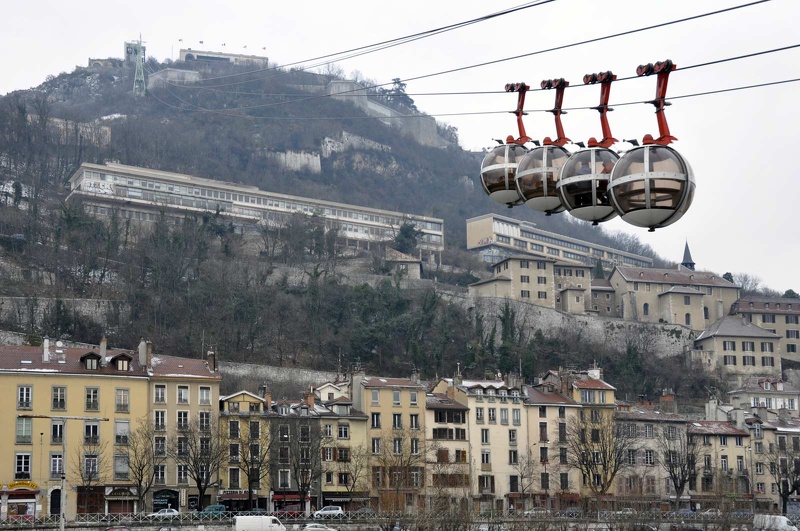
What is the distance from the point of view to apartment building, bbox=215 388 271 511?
68.8 m

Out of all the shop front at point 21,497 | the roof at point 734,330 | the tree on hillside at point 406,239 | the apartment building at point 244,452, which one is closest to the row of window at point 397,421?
the apartment building at point 244,452

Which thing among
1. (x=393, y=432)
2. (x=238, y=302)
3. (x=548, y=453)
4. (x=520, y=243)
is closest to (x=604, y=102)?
(x=393, y=432)

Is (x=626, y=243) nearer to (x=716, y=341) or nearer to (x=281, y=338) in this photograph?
(x=716, y=341)

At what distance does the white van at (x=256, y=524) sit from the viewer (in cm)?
5550

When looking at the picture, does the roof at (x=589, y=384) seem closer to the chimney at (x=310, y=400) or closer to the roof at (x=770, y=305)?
the chimney at (x=310, y=400)

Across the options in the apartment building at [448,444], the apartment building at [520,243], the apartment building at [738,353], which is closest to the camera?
the apartment building at [448,444]

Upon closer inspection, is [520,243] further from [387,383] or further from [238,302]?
[387,383]

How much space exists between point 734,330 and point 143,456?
72.9 meters

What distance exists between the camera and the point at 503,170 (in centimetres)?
1691

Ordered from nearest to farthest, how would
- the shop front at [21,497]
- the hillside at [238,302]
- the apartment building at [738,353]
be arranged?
the shop front at [21,497]
the hillside at [238,302]
the apartment building at [738,353]

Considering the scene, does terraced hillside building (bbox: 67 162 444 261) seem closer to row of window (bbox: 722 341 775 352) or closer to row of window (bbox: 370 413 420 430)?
row of window (bbox: 722 341 775 352)

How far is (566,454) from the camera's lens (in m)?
78.8

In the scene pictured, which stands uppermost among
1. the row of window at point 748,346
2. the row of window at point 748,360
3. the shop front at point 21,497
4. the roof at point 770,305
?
the roof at point 770,305

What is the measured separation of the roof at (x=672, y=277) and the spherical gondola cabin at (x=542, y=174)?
118465 millimetres
